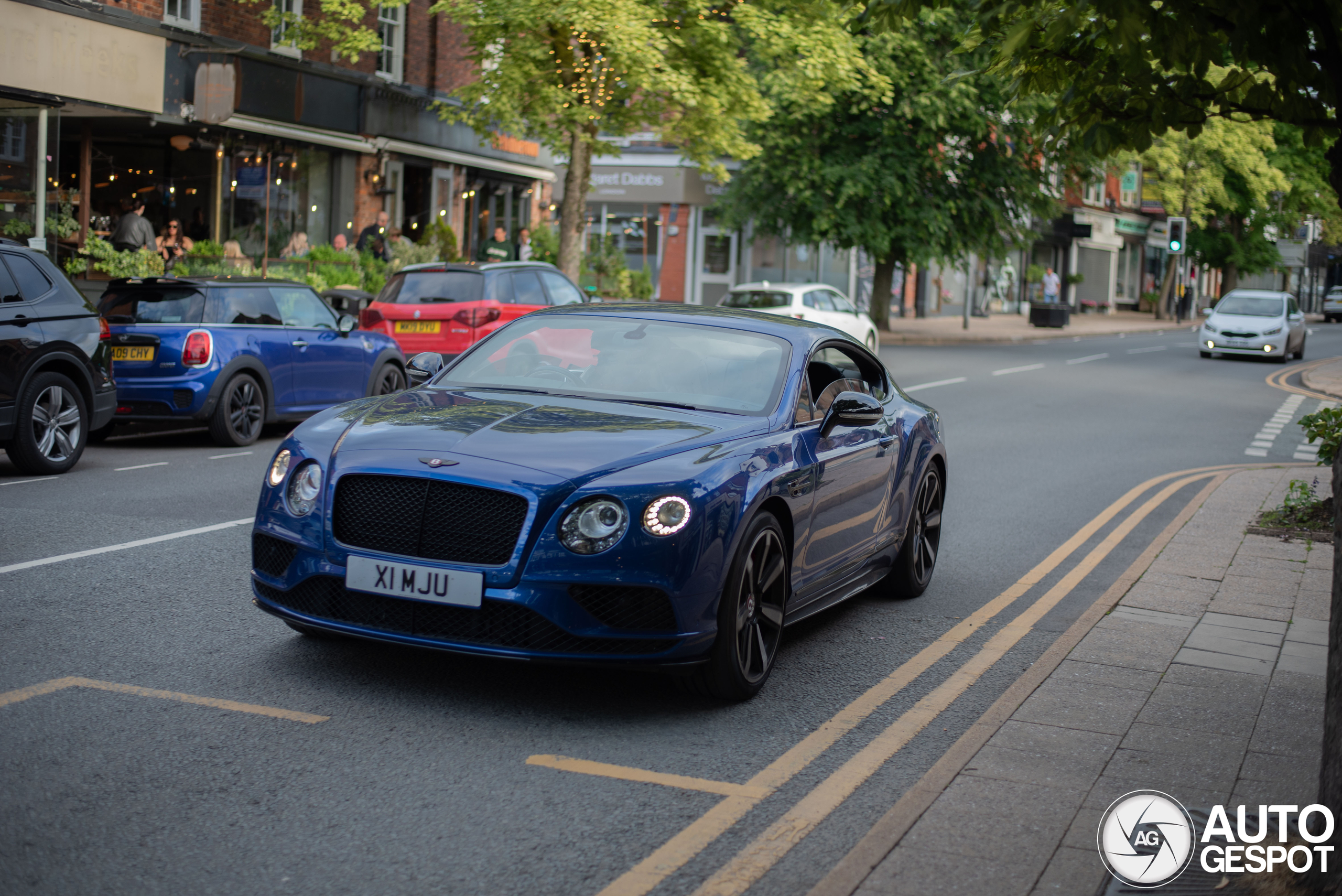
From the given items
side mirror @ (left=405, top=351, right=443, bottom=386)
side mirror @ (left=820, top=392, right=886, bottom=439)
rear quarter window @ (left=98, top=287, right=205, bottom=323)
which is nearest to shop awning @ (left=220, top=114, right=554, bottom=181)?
rear quarter window @ (left=98, top=287, right=205, bottom=323)

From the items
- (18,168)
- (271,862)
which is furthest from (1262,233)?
(271,862)

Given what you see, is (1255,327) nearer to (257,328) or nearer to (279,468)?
(257,328)

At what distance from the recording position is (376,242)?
84.6 ft

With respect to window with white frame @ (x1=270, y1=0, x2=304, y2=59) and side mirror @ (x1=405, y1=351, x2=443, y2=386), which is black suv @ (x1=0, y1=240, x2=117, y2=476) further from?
window with white frame @ (x1=270, y1=0, x2=304, y2=59)

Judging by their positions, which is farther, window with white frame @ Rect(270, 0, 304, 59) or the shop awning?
the shop awning

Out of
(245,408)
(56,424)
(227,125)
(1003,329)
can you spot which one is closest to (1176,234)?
(1003,329)

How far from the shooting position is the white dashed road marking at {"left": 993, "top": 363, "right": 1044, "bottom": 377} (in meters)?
27.0

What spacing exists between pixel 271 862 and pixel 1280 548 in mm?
7674

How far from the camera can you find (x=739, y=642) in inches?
217

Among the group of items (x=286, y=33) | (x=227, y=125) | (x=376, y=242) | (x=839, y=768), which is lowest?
(x=839, y=768)

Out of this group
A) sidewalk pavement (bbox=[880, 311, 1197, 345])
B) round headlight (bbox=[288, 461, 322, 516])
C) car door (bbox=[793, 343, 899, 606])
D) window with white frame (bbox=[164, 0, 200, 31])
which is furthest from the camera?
sidewalk pavement (bbox=[880, 311, 1197, 345])

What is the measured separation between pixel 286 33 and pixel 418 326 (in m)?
9.10

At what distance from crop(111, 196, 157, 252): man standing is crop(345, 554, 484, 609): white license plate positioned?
17.0 metres

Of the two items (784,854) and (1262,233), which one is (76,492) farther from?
(1262,233)
